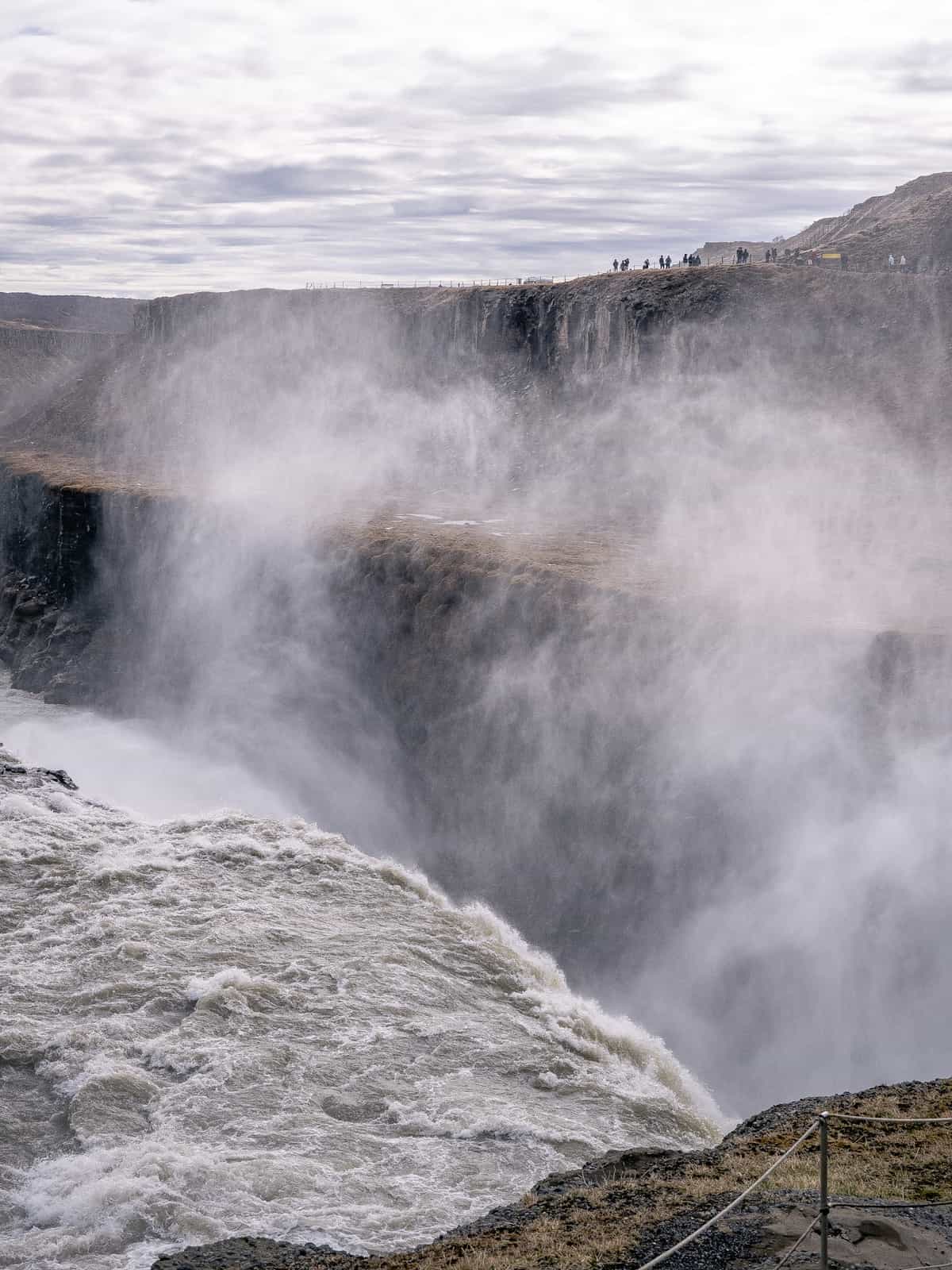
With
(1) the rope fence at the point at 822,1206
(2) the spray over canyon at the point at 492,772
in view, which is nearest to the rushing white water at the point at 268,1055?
(2) the spray over canyon at the point at 492,772

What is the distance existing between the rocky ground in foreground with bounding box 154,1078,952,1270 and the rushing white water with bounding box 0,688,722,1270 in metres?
1.89

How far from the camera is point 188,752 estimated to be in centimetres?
5228

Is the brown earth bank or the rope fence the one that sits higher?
the brown earth bank

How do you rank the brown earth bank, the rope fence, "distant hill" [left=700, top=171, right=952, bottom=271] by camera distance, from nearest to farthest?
the rope fence < the brown earth bank < "distant hill" [left=700, top=171, right=952, bottom=271]

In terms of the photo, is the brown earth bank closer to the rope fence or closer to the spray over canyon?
the spray over canyon

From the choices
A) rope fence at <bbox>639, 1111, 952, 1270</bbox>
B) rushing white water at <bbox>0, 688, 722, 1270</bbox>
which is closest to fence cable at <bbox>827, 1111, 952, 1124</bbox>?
rope fence at <bbox>639, 1111, 952, 1270</bbox>

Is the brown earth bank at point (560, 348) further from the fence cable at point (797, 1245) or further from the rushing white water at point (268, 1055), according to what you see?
the fence cable at point (797, 1245)

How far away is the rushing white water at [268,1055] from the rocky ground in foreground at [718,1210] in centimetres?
189

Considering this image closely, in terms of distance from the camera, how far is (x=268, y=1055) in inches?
890

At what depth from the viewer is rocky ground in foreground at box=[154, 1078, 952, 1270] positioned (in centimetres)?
1248

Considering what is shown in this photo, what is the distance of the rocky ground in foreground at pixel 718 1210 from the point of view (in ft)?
40.9

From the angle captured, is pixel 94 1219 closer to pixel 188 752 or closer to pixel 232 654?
pixel 188 752

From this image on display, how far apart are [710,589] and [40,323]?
6909 inches

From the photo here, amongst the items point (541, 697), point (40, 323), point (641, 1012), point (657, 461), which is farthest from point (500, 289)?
point (40, 323)
